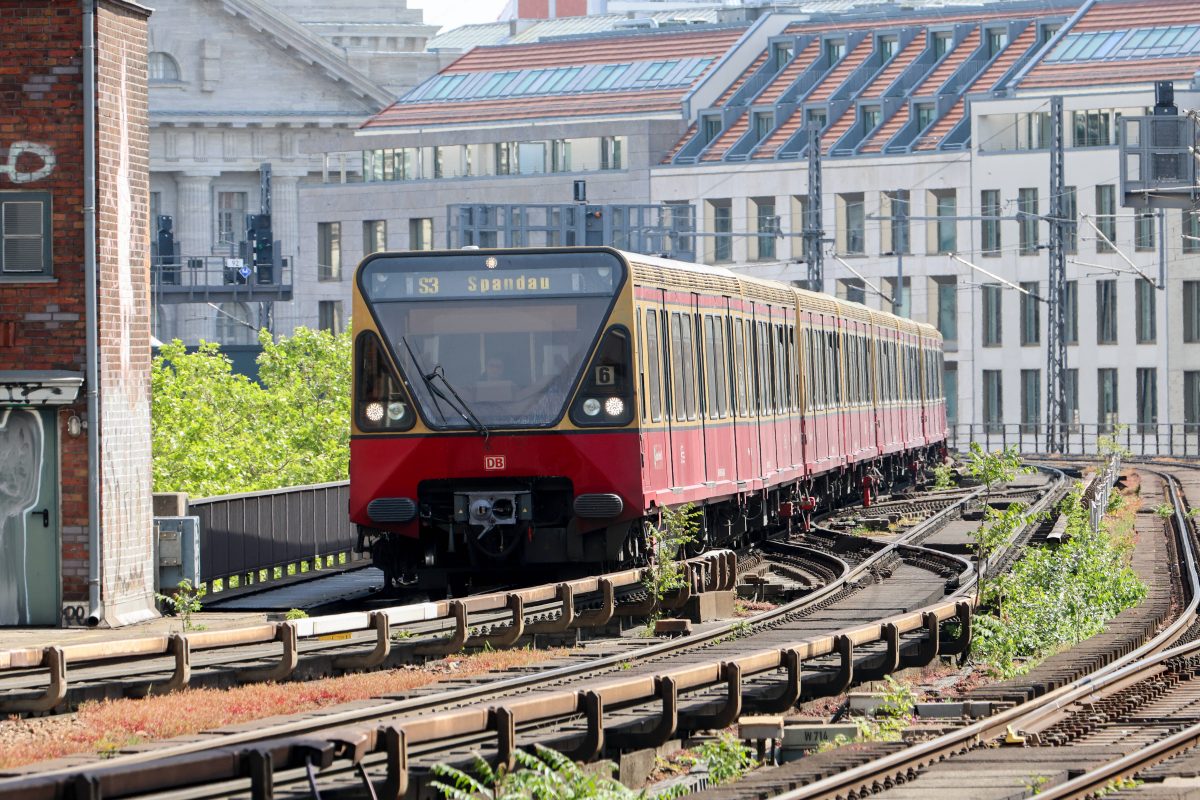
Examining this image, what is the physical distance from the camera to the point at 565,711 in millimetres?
13258

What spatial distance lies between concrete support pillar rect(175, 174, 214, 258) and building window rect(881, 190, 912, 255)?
2923 centimetres

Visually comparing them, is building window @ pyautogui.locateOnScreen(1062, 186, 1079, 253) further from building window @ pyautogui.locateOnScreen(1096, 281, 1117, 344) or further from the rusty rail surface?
the rusty rail surface

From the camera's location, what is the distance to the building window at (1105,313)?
84000 mm

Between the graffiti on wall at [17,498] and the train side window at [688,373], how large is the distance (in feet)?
20.2

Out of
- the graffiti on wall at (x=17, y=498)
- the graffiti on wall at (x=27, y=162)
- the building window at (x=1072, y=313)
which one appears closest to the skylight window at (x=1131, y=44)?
the building window at (x=1072, y=313)

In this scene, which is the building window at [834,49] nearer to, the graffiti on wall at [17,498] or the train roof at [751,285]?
the train roof at [751,285]

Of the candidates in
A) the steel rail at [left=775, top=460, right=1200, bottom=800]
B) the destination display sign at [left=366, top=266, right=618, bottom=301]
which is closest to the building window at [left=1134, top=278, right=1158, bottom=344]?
the steel rail at [left=775, top=460, right=1200, bottom=800]

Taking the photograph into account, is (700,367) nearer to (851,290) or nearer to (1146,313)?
(1146,313)

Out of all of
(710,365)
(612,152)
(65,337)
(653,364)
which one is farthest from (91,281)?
(612,152)

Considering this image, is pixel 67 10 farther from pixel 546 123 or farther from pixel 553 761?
pixel 546 123

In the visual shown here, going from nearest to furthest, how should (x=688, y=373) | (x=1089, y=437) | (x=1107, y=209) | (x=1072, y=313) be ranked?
(x=688, y=373)
(x=1107, y=209)
(x=1089, y=437)
(x=1072, y=313)

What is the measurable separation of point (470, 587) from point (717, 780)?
1022 cm

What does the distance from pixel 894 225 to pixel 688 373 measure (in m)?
65.7

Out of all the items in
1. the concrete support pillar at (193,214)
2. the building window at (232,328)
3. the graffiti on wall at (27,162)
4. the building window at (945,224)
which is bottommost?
the graffiti on wall at (27,162)
